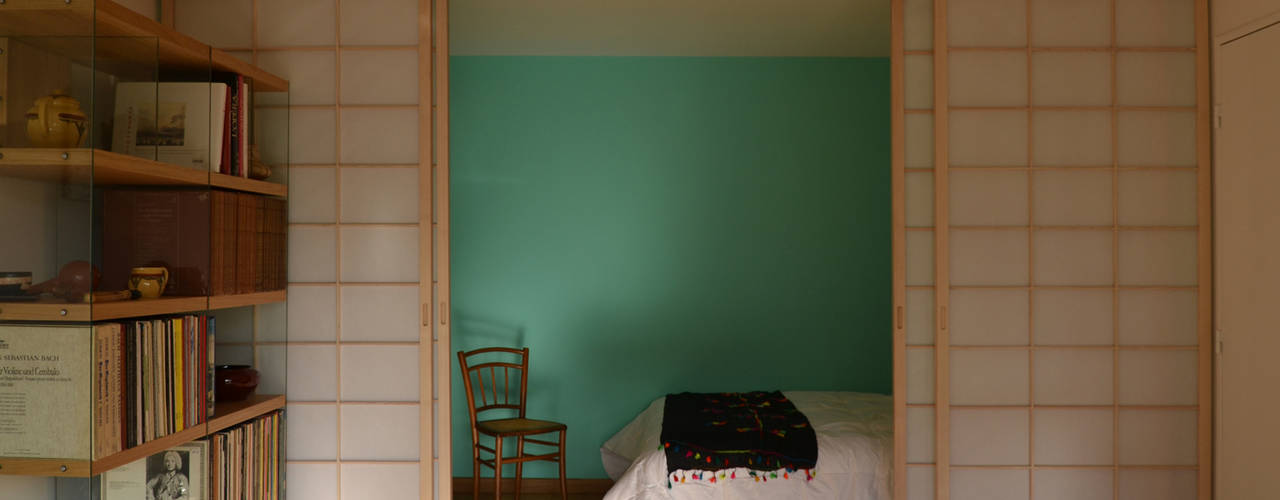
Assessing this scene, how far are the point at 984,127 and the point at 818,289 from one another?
205 centimetres

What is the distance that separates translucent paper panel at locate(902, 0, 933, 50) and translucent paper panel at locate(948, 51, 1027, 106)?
0.11 metres

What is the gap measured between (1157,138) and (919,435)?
1386 millimetres

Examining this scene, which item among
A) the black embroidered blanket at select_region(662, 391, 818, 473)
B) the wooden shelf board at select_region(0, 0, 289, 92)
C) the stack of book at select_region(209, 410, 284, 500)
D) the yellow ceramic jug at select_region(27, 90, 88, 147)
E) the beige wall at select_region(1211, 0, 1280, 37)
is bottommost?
the black embroidered blanket at select_region(662, 391, 818, 473)

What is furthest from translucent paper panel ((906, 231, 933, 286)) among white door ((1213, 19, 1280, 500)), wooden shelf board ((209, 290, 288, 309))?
wooden shelf board ((209, 290, 288, 309))

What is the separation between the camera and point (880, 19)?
13.4 ft

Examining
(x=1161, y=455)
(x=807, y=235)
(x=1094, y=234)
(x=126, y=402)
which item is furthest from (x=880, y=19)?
(x=126, y=402)

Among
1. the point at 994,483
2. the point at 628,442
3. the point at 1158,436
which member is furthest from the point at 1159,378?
the point at 628,442

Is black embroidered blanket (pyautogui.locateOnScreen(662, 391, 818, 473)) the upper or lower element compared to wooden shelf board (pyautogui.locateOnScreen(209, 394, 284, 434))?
lower

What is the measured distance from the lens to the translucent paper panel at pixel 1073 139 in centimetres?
288

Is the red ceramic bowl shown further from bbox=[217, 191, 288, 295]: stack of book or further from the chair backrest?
the chair backrest

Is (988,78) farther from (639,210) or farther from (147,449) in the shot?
(147,449)

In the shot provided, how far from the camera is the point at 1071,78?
9.46 ft

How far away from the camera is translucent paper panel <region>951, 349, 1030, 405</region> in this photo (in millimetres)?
2871

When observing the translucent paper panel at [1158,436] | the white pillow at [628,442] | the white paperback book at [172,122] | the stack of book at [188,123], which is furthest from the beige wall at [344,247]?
the translucent paper panel at [1158,436]
